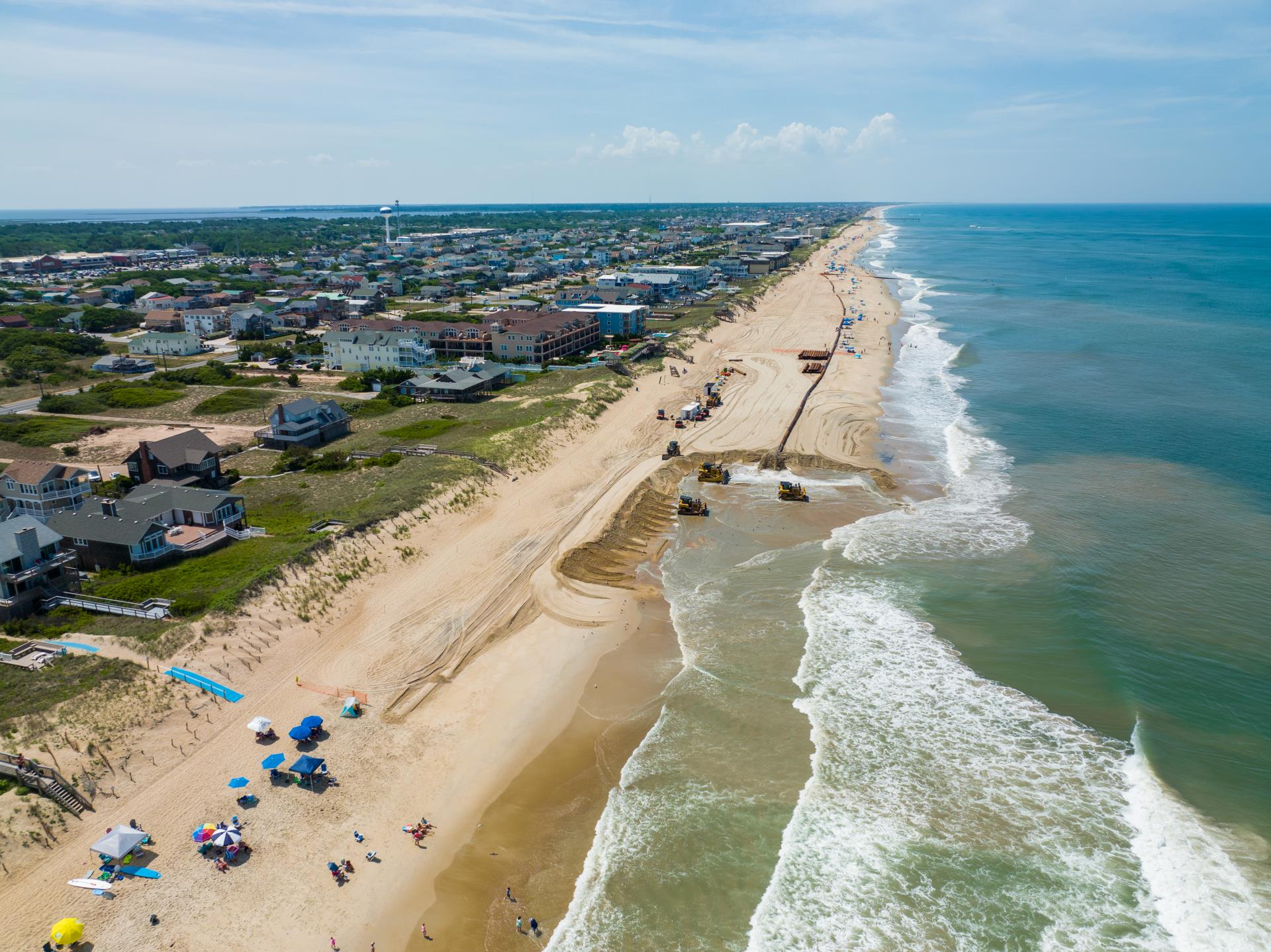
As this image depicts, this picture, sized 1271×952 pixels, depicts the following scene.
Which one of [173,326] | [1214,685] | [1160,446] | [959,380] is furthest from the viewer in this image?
[173,326]

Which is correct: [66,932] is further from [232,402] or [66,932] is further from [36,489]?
[232,402]

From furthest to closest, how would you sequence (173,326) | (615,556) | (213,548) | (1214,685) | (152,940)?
(173,326) → (615,556) → (213,548) → (1214,685) → (152,940)

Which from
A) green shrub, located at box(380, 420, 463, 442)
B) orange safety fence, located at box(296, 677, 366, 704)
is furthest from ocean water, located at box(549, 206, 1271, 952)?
green shrub, located at box(380, 420, 463, 442)

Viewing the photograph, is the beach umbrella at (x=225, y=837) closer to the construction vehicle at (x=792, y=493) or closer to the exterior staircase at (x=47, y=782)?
the exterior staircase at (x=47, y=782)

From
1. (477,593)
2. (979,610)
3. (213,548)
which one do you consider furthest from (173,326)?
(979,610)

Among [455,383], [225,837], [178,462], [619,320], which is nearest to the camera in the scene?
[225,837]

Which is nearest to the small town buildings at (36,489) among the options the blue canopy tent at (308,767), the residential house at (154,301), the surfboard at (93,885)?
the blue canopy tent at (308,767)

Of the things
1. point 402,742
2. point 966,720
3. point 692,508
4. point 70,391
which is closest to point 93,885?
point 402,742

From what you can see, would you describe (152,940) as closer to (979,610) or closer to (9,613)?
(9,613)
